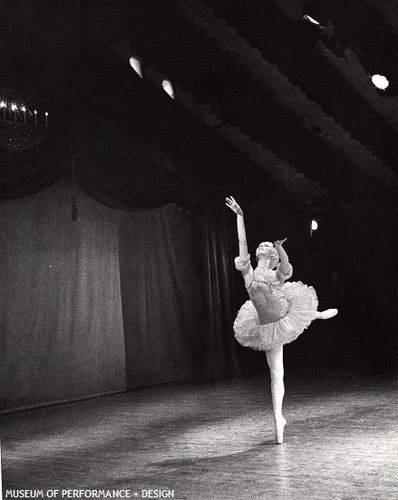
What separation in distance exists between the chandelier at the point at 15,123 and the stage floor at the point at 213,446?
237 cm

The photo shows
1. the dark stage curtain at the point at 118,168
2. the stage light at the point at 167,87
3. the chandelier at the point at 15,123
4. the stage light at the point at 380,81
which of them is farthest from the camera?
the stage light at the point at 167,87

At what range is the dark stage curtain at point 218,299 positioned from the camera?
9.70m

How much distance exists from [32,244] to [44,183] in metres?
1.33

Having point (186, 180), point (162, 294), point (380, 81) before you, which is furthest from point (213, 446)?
point (162, 294)

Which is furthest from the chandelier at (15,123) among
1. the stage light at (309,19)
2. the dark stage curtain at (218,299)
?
the dark stage curtain at (218,299)

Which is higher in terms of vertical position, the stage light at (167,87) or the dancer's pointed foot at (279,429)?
the stage light at (167,87)

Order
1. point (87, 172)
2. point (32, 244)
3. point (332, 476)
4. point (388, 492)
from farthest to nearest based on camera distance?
point (32, 244) < point (87, 172) < point (332, 476) < point (388, 492)

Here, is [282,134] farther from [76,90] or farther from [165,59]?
[76,90]

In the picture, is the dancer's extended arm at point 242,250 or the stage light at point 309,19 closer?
the dancer's extended arm at point 242,250

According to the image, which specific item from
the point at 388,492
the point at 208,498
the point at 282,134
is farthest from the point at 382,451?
the point at 282,134

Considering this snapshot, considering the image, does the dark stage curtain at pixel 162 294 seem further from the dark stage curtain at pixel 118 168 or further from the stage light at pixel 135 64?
the stage light at pixel 135 64

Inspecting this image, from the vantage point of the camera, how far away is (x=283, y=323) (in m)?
4.93

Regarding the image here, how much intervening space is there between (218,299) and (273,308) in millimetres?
4868

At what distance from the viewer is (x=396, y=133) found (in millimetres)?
9234
